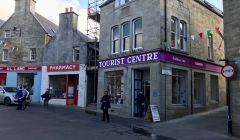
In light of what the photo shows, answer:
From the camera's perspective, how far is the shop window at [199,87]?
2145cm

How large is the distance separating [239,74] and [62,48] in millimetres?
19533

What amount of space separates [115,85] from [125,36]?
→ 12.8ft

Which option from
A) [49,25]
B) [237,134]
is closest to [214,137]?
[237,134]

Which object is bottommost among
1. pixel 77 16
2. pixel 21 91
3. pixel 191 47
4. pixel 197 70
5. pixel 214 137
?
pixel 214 137

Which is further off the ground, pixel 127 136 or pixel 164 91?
pixel 164 91

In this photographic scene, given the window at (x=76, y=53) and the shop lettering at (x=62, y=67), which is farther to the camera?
the window at (x=76, y=53)

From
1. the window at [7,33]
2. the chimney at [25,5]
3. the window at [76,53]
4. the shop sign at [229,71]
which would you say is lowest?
the shop sign at [229,71]

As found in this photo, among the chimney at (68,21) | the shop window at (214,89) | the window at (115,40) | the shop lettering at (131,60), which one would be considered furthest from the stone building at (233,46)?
the chimney at (68,21)

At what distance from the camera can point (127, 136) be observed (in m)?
11.8

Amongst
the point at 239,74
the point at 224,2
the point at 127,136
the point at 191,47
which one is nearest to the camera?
the point at 127,136

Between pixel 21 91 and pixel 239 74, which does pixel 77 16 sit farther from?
pixel 239 74

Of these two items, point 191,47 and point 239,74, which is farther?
point 191,47

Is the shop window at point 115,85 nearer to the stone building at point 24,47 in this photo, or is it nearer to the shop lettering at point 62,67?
the shop lettering at point 62,67

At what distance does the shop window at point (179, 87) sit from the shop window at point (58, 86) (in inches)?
504
